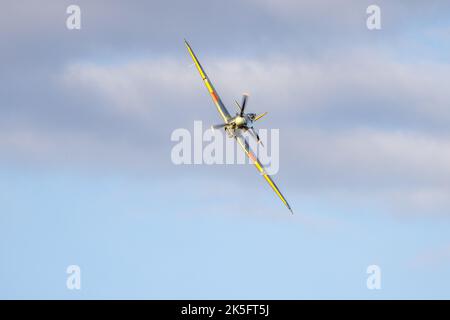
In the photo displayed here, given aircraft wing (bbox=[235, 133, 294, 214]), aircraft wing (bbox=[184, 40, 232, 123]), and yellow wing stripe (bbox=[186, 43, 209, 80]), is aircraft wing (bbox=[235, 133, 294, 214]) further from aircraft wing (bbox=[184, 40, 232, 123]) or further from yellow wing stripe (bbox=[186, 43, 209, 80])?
yellow wing stripe (bbox=[186, 43, 209, 80])

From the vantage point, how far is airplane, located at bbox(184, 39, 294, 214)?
494 feet

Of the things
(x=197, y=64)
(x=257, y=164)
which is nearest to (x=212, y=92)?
(x=197, y=64)

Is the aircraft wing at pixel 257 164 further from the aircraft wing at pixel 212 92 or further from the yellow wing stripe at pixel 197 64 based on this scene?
the yellow wing stripe at pixel 197 64

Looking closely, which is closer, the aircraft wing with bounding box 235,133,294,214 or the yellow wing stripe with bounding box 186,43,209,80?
the aircraft wing with bounding box 235,133,294,214

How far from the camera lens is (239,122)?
15025 cm

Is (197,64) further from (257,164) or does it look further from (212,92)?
(257,164)

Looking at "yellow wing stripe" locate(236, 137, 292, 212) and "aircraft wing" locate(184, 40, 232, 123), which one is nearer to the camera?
"aircraft wing" locate(184, 40, 232, 123)

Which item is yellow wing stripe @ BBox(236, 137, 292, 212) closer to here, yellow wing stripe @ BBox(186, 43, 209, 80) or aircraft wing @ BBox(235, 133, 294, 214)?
aircraft wing @ BBox(235, 133, 294, 214)

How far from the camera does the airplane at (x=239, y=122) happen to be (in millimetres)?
150625

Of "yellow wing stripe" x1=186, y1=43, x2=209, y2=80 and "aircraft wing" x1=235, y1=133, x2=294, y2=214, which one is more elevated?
"yellow wing stripe" x1=186, y1=43, x2=209, y2=80
